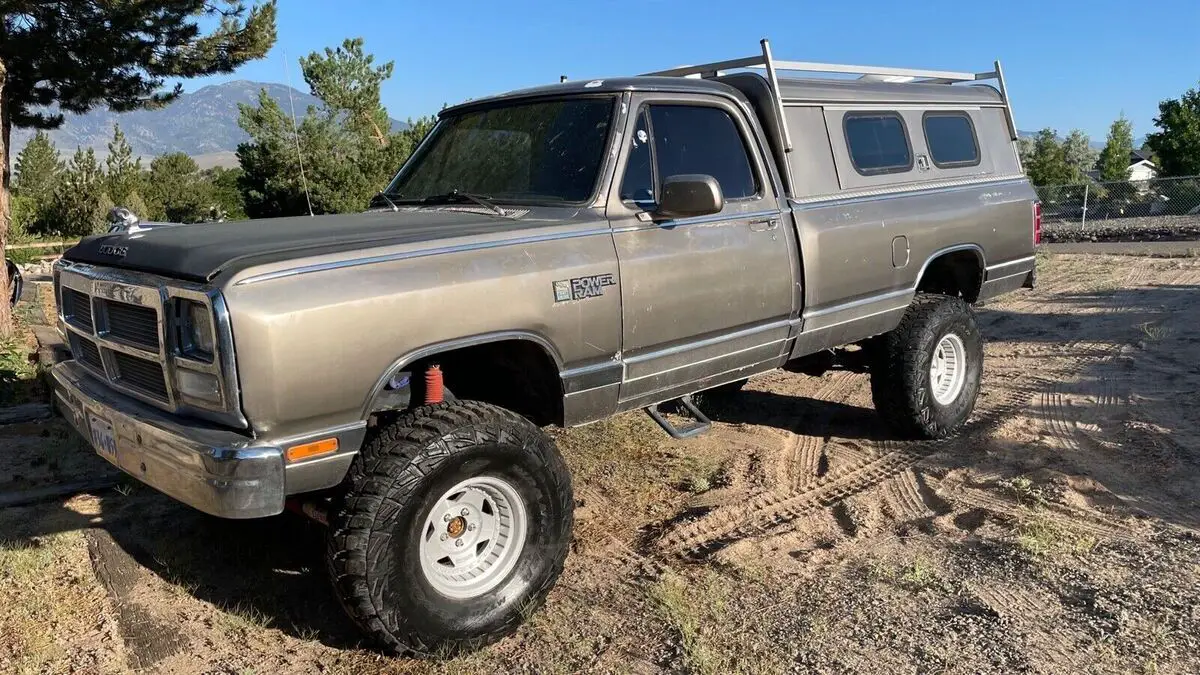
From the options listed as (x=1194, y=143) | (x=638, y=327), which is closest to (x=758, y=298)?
(x=638, y=327)

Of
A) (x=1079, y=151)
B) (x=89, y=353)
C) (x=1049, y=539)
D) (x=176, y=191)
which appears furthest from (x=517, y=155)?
(x=1079, y=151)

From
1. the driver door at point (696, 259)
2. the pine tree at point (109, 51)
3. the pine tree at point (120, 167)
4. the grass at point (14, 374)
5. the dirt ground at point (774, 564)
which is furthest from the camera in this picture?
the pine tree at point (120, 167)

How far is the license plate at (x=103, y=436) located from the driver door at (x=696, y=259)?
6.51ft

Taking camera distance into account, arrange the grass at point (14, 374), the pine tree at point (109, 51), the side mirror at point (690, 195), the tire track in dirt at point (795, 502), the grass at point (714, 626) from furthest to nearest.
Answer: the pine tree at point (109, 51) < the grass at point (14, 374) < the tire track in dirt at point (795, 502) < the side mirror at point (690, 195) < the grass at point (714, 626)

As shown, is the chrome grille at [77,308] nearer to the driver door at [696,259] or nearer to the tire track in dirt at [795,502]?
the driver door at [696,259]

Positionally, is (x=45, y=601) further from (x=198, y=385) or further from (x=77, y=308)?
(x=198, y=385)

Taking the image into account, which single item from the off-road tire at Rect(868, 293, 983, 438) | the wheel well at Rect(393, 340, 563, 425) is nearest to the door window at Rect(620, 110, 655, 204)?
the wheel well at Rect(393, 340, 563, 425)

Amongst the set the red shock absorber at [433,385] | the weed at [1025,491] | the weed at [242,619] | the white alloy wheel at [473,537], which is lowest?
the weed at [1025,491]

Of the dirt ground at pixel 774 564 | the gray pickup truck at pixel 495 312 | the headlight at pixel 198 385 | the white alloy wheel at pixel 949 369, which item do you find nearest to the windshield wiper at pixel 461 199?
the gray pickup truck at pixel 495 312

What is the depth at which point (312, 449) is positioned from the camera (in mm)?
2875

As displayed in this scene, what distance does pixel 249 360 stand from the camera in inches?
105

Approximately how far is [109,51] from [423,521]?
35.9 ft

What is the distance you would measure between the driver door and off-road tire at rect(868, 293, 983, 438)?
1175 mm

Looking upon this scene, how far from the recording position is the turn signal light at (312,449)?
2.83 metres
